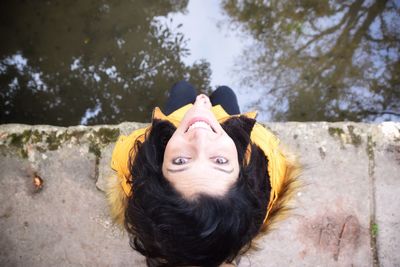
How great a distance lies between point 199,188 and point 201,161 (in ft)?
0.32

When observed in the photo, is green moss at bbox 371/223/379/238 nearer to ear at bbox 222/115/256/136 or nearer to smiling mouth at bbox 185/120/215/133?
ear at bbox 222/115/256/136

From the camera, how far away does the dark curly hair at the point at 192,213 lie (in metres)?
1.50

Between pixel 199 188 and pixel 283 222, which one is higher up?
pixel 199 188

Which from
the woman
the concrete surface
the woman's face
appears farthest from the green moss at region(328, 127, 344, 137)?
the woman's face

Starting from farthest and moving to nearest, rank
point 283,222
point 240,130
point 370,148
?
point 370,148 < point 283,222 < point 240,130

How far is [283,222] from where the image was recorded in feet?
8.16

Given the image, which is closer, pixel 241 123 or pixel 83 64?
pixel 241 123

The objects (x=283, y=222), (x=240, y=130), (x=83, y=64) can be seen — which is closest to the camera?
(x=240, y=130)

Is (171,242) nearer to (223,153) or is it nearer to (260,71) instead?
(223,153)

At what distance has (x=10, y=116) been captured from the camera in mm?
3117

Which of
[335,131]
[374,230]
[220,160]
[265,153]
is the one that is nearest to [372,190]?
[374,230]

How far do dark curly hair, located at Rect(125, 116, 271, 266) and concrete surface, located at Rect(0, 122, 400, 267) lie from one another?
26.9 inches

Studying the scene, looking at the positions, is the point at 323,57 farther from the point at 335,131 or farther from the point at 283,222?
the point at 283,222

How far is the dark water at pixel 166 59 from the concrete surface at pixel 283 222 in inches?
22.8
